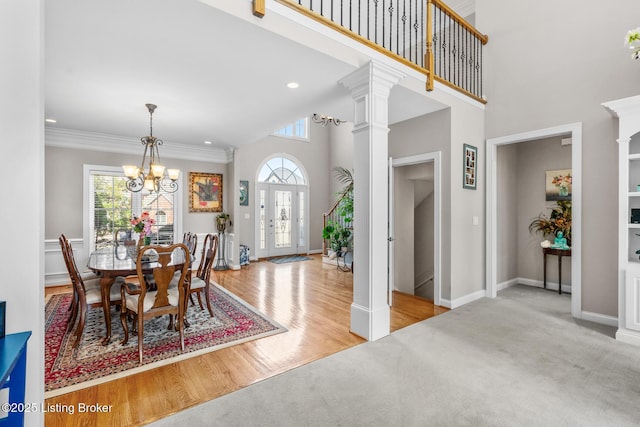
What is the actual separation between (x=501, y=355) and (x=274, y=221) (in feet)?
20.8

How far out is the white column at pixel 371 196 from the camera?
2.86 meters

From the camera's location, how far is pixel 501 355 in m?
2.59

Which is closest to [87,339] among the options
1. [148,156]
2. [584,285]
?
[148,156]

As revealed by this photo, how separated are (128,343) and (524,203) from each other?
5.73m

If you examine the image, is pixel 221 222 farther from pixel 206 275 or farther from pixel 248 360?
pixel 248 360

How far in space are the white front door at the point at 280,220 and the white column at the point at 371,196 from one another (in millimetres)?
5276

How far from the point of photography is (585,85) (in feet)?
11.2

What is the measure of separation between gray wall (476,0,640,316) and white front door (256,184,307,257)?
5530 mm

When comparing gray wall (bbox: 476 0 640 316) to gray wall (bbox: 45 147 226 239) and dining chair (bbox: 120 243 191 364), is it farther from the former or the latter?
gray wall (bbox: 45 147 226 239)

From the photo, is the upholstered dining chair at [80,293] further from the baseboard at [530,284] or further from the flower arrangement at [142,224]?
the baseboard at [530,284]

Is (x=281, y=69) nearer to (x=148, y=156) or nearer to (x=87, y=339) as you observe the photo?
(x=87, y=339)

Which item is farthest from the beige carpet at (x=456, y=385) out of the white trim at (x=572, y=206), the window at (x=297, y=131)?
the window at (x=297, y=131)

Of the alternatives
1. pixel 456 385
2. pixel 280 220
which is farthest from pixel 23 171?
pixel 280 220

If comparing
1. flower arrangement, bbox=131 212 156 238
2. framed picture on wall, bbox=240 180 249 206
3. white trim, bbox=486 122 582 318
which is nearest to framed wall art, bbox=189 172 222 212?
framed picture on wall, bbox=240 180 249 206
